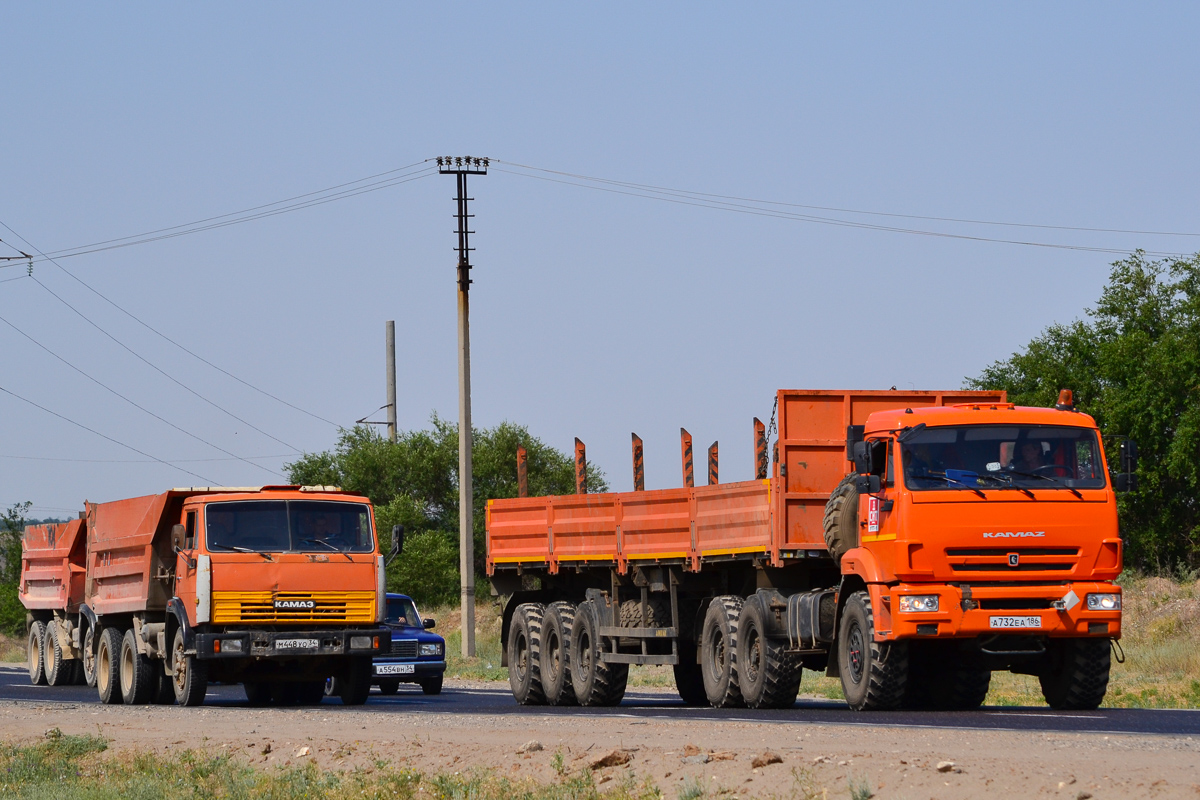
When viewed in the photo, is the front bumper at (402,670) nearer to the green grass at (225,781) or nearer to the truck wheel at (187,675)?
the truck wheel at (187,675)

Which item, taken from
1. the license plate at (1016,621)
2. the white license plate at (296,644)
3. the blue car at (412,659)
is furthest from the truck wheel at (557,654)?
the license plate at (1016,621)

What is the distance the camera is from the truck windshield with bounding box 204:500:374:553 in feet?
73.4

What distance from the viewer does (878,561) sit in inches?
682

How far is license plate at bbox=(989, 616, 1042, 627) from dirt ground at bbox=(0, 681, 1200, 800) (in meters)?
2.46

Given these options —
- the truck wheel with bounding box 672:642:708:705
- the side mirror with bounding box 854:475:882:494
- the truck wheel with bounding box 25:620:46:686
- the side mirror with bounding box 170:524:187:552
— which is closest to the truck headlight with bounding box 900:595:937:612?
the side mirror with bounding box 854:475:882:494

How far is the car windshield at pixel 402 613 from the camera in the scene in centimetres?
2803

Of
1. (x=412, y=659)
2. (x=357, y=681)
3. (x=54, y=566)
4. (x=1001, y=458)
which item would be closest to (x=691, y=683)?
(x=357, y=681)

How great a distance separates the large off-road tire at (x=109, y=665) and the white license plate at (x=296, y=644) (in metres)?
3.92

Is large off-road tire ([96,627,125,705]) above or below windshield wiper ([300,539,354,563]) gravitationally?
below

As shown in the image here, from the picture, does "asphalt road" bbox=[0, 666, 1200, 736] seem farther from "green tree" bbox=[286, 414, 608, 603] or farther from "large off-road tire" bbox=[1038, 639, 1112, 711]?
"green tree" bbox=[286, 414, 608, 603]

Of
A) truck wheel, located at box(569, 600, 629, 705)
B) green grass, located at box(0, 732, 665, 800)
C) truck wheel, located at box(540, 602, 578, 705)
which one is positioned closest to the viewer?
green grass, located at box(0, 732, 665, 800)

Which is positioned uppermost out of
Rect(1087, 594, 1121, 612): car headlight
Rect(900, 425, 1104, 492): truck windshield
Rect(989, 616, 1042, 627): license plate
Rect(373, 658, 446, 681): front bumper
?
Rect(900, 425, 1104, 492): truck windshield

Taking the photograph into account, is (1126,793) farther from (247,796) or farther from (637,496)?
(637,496)

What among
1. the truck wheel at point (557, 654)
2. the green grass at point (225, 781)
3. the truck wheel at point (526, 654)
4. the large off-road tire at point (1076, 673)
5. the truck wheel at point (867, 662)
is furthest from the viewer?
the truck wheel at point (526, 654)
